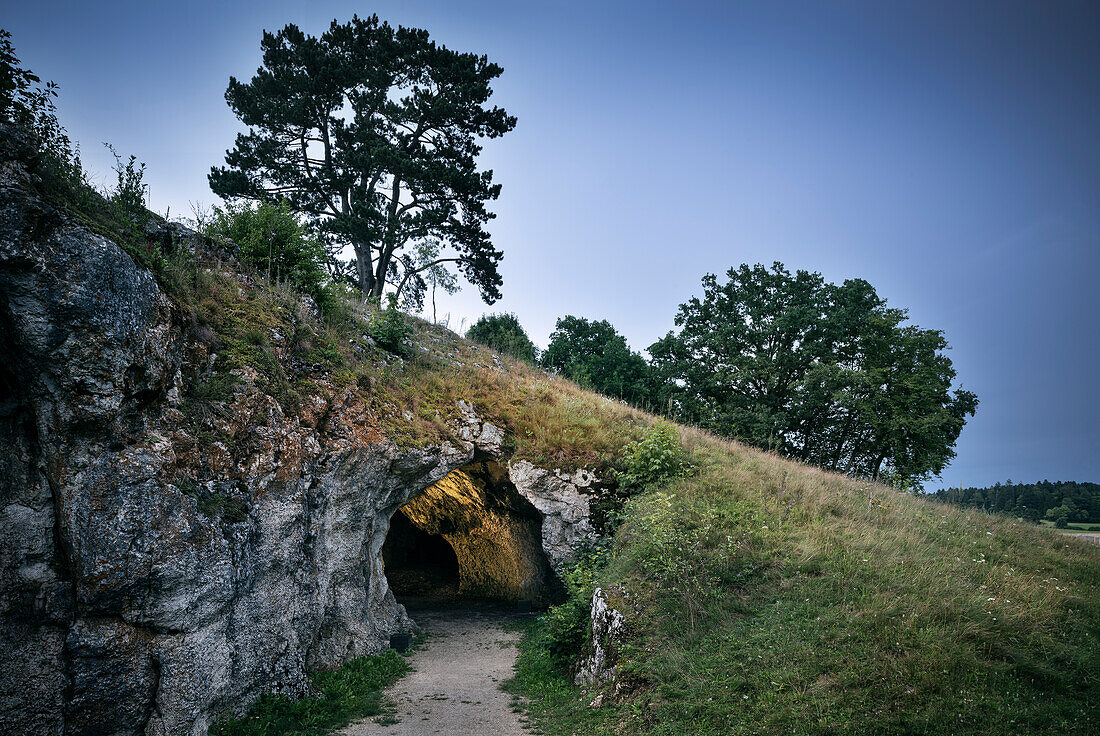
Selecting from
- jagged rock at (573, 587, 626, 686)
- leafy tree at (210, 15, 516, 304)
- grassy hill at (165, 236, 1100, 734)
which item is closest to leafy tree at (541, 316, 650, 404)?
leafy tree at (210, 15, 516, 304)

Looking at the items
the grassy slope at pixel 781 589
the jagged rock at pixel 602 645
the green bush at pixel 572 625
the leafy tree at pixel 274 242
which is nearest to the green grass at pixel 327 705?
the grassy slope at pixel 781 589

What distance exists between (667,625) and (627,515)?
397 centimetres

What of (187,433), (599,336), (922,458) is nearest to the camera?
(187,433)

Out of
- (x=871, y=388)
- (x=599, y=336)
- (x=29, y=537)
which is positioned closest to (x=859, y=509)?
(x=29, y=537)

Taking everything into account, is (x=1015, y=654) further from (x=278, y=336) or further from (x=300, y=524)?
(x=278, y=336)

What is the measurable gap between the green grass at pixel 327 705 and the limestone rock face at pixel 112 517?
25 cm

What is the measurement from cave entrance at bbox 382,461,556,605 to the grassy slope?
3.03 metres

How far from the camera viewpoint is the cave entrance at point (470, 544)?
15.2m

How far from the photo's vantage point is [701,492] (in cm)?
1104

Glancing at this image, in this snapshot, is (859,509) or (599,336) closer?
(859,509)

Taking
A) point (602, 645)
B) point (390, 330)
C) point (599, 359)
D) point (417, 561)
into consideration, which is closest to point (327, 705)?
point (602, 645)

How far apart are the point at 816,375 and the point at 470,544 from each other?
19.1 meters

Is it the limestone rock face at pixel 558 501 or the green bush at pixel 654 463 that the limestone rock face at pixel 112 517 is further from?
the green bush at pixel 654 463

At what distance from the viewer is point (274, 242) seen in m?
11.7
